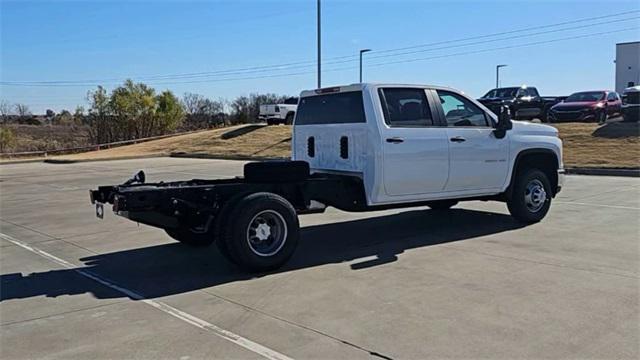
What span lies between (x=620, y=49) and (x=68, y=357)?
57.6 meters

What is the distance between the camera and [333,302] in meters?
5.50

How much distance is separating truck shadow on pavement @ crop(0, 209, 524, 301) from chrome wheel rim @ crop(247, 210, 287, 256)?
27cm

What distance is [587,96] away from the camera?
2809 cm

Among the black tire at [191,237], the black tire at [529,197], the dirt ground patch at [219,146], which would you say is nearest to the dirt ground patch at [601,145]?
the black tire at [529,197]

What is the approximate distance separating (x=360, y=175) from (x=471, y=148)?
69.6 inches

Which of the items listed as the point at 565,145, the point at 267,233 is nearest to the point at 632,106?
the point at 565,145

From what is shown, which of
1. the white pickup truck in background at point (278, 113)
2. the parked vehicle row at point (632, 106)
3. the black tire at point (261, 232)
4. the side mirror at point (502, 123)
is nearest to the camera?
the black tire at point (261, 232)

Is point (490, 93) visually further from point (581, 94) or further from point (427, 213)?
point (427, 213)

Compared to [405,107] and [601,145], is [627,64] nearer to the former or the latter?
[601,145]

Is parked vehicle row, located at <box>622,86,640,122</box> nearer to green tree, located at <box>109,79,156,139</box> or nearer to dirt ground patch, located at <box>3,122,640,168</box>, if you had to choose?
dirt ground patch, located at <box>3,122,640,168</box>

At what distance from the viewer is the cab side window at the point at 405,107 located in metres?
7.76

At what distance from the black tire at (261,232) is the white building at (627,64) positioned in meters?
53.0

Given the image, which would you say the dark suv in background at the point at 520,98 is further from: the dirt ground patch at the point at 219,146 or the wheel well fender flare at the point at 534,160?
the wheel well fender flare at the point at 534,160

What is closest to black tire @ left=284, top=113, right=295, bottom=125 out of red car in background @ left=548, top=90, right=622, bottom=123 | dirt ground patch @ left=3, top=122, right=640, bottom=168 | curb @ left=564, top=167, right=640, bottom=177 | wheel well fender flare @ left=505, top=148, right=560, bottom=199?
dirt ground patch @ left=3, top=122, right=640, bottom=168
